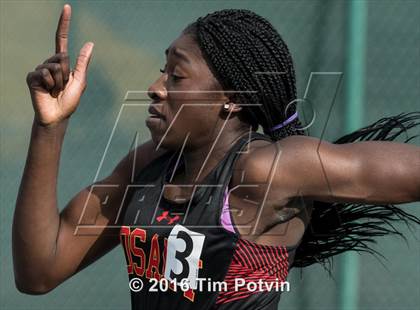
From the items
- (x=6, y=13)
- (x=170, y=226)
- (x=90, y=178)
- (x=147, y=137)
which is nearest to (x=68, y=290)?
(x=90, y=178)

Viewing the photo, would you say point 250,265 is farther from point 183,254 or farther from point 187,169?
point 187,169

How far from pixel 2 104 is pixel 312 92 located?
1.14m

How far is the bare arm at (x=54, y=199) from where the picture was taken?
1851 mm

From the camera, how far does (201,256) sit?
1864 millimetres

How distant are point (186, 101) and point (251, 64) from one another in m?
0.16

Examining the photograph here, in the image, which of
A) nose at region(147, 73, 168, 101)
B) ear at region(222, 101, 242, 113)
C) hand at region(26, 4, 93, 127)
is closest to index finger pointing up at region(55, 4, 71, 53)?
hand at region(26, 4, 93, 127)

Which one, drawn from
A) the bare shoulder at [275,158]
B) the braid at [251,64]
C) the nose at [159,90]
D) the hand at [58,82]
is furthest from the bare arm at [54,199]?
the bare shoulder at [275,158]

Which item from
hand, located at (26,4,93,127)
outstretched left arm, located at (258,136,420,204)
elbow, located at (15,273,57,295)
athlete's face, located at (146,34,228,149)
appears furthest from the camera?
elbow, located at (15,273,57,295)

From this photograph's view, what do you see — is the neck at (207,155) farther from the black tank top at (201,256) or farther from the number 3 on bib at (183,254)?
the number 3 on bib at (183,254)

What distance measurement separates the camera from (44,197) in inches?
78.5

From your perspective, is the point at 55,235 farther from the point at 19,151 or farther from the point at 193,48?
the point at 19,151

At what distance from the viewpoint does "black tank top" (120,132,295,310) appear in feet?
6.05

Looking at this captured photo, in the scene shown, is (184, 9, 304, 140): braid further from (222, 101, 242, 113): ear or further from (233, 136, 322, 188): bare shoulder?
(233, 136, 322, 188): bare shoulder

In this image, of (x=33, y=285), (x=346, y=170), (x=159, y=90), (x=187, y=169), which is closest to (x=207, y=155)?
(x=187, y=169)
